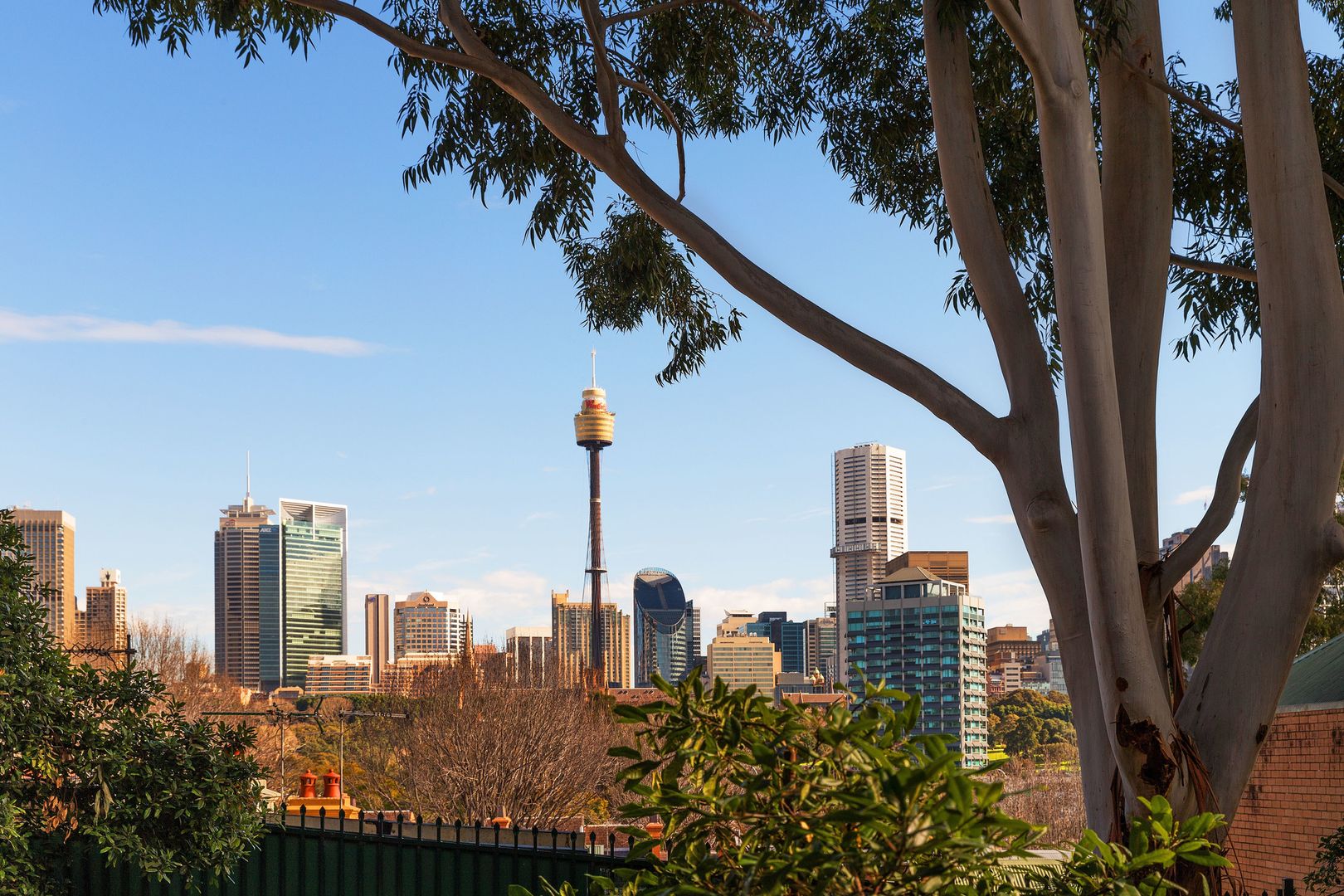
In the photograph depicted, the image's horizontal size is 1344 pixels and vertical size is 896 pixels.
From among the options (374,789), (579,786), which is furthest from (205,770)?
(374,789)

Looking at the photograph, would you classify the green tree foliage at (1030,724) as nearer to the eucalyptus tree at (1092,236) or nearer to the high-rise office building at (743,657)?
the eucalyptus tree at (1092,236)

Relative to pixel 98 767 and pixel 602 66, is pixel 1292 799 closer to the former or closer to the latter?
pixel 602 66

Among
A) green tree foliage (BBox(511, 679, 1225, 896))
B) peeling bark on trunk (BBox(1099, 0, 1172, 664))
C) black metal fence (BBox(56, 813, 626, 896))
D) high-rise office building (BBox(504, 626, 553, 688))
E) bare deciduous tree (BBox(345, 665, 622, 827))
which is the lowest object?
bare deciduous tree (BBox(345, 665, 622, 827))

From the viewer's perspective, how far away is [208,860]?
18.3 feet

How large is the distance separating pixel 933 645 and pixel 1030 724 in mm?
53667

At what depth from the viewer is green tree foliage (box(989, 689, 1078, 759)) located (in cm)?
6738

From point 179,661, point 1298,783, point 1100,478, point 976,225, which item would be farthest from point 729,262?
point 179,661

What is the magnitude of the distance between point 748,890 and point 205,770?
448 centimetres

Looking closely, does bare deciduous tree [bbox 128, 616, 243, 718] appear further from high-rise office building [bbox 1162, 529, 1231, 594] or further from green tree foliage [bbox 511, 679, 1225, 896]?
green tree foliage [bbox 511, 679, 1225, 896]

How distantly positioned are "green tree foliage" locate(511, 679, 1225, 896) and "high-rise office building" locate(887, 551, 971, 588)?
14550cm

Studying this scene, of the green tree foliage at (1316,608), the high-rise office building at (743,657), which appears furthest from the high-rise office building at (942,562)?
the green tree foliage at (1316,608)

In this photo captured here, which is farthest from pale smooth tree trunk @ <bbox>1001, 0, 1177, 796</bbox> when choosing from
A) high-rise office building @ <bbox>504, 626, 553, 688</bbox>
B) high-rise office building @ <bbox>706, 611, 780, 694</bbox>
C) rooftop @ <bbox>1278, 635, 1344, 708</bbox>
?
high-rise office building @ <bbox>706, 611, 780, 694</bbox>

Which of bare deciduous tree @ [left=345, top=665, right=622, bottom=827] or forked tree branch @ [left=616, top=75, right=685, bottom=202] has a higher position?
forked tree branch @ [left=616, top=75, right=685, bottom=202]

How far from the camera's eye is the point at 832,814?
1.63m
